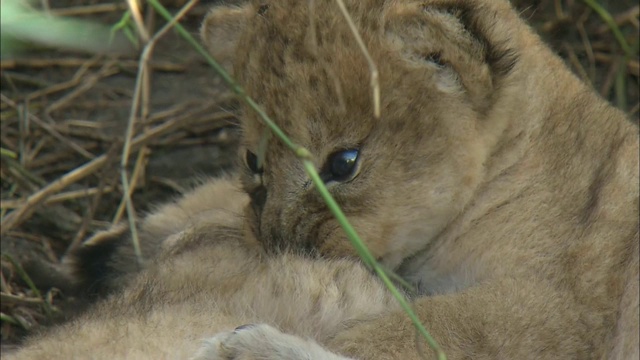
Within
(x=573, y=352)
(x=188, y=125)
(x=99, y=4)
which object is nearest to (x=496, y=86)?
(x=573, y=352)

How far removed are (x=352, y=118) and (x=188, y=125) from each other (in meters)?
1.90

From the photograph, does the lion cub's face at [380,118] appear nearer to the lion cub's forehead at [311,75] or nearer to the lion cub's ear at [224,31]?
the lion cub's forehead at [311,75]

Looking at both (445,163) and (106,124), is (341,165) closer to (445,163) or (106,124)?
(445,163)

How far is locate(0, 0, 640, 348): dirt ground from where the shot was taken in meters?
4.36

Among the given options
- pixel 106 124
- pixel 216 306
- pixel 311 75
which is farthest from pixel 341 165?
pixel 106 124

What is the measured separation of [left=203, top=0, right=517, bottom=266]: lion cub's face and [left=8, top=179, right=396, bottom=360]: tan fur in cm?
17

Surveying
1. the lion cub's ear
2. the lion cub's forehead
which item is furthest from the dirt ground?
the lion cub's forehead

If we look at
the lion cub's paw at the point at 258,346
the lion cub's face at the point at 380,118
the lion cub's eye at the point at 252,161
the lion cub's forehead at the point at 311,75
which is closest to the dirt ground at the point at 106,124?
the lion cub's eye at the point at 252,161

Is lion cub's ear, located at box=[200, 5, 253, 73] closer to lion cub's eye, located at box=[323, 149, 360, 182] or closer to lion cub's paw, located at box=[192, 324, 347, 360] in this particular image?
lion cub's eye, located at box=[323, 149, 360, 182]

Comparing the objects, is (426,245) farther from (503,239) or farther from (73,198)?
(73,198)

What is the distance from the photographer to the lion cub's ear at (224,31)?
3.71 metres

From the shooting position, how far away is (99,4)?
535cm

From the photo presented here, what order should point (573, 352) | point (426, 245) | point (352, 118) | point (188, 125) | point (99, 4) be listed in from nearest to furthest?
1. point (573, 352)
2. point (352, 118)
3. point (426, 245)
4. point (188, 125)
5. point (99, 4)

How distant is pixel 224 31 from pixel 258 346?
152 cm
